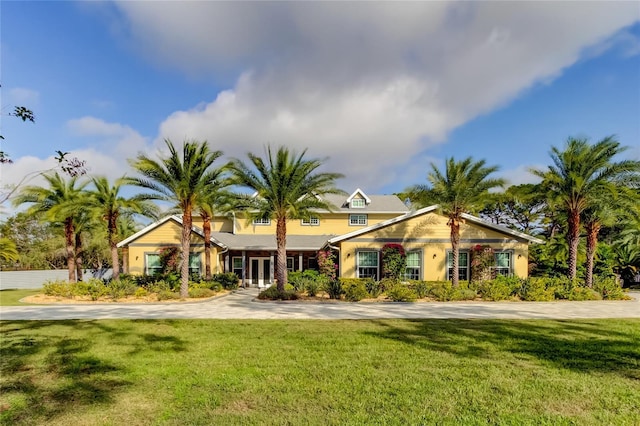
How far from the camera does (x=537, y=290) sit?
18406 mm

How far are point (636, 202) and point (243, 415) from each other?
22.9m

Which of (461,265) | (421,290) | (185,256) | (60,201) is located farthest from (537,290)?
(60,201)

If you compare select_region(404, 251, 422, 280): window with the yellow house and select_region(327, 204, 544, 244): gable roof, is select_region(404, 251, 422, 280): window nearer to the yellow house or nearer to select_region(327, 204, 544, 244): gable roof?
the yellow house

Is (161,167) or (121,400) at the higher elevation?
(161,167)

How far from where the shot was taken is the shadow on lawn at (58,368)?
17.5 feet

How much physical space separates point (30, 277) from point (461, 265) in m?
33.7

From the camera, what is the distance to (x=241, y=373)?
670 centimetres

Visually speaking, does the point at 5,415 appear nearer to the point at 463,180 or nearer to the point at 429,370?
the point at 429,370

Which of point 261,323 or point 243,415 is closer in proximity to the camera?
point 243,415

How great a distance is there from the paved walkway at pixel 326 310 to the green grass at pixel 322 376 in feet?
9.06

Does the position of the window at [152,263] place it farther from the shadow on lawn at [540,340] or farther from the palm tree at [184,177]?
the shadow on lawn at [540,340]

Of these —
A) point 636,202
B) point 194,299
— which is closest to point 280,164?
point 194,299

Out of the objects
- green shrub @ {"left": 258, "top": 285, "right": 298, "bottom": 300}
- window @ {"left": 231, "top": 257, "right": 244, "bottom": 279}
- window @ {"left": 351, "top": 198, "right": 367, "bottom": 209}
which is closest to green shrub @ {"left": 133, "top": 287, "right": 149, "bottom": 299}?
green shrub @ {"left": 258, "top": 285, "right": 298, "bottom": 300}

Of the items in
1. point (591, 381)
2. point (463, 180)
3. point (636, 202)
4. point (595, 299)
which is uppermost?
point (463, 180)
